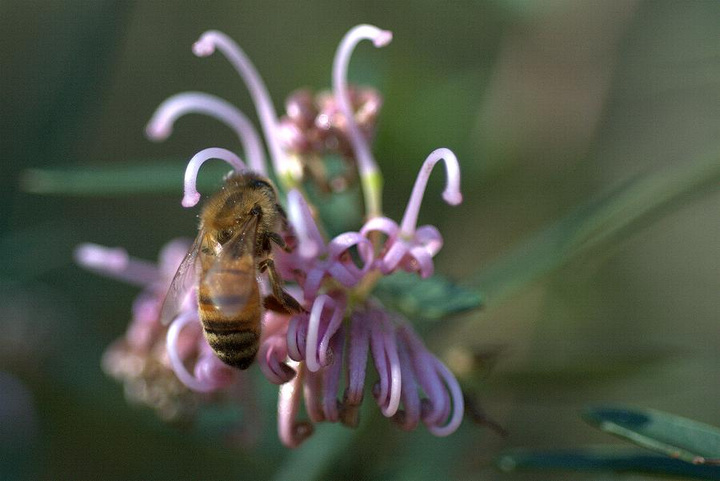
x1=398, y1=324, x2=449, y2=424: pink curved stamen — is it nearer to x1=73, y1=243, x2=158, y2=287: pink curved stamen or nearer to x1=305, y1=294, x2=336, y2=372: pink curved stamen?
x1=305, y1=294, x2=336, y2=372: pink curved stamen

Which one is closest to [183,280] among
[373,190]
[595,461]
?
[373,190]

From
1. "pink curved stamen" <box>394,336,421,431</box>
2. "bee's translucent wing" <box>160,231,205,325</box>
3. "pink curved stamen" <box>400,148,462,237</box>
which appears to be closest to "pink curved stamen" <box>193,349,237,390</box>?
"bee's translucent wing" <box>160,231,205,325</box>

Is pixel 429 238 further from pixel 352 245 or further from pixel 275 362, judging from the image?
pixel 275 362

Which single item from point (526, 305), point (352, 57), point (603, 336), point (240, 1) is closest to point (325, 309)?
point (352, 57)

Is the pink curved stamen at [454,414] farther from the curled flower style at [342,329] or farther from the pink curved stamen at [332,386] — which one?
the pink curved stamen at [332,386]

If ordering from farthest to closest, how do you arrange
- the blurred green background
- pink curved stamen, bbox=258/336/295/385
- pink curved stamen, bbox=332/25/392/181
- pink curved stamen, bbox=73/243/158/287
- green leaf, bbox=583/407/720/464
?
the blurred green background → pink curved stamen, bbox=73/243/158/287 → pink curved stamen, bbox=332/25/392/181 → pink curved stamen, bbox=258/336/295/385 → green leaf, bbox=583/407/720/464
